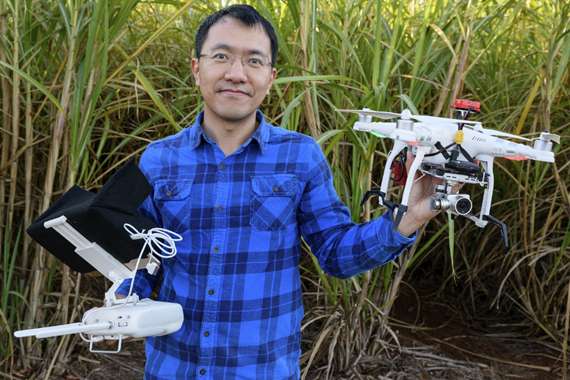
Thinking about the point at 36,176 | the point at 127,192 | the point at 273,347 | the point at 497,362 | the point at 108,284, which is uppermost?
the point at 127,192

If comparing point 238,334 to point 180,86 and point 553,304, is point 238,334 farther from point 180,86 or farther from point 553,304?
point 553,304

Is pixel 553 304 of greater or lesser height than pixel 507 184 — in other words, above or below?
below

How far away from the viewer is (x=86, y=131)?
1.34 meters

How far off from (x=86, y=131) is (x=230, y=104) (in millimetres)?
551

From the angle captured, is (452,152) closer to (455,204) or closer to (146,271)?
(455,204)

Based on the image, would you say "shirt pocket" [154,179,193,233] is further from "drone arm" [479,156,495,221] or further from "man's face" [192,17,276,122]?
"drone arm" [479,156,495,221]

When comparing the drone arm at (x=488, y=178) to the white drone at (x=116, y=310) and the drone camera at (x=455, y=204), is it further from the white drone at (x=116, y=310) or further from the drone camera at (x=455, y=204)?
the white drone at (x=116, y=310)

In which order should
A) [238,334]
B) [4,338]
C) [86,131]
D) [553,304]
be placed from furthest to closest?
[553,304] → [4,338] → [86,131] → [238,334]

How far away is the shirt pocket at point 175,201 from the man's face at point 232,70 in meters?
0.12

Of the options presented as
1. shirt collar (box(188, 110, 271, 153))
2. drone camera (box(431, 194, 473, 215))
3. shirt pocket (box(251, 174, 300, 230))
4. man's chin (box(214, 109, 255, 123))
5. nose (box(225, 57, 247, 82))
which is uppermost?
nose (box(225, 57, 247, 82))

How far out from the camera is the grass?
1366mm

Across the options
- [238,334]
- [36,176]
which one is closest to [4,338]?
[36,176]

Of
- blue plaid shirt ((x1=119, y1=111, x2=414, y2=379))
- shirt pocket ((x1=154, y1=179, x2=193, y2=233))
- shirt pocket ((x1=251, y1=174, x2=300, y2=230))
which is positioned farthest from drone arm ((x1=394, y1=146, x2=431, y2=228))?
shirt pocket ((x1=154, y1=179, x2=193, y2=233))

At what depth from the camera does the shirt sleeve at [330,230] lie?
91 centimetres
